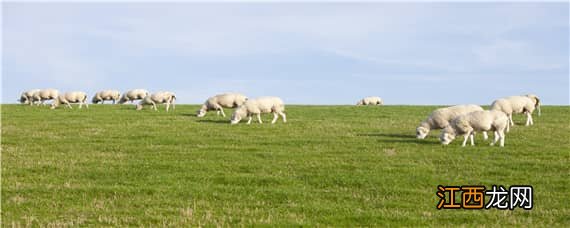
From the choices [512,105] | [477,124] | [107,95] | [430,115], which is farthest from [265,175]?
[107,95]

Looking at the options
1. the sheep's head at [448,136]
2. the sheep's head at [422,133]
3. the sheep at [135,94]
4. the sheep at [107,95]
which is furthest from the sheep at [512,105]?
the sheep at [107,95]

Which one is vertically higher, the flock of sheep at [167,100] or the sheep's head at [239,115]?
the flock of sheep at [167,100]

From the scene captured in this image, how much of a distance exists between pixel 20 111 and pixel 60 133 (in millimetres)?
15762

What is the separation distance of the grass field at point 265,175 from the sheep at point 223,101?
7690 mm

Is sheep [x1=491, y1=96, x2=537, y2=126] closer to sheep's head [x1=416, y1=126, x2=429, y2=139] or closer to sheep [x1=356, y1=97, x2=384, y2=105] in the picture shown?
sheep's head [x1=416, y1=126, x2=429, y2=139]

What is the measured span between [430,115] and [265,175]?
37.0 feet

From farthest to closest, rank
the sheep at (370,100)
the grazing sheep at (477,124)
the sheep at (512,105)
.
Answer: the sheep at (370,100) → the sheep at (512,105) → the grazing sheep at (477,124)

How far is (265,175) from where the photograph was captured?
14.8m

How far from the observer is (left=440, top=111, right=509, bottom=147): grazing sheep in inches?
778

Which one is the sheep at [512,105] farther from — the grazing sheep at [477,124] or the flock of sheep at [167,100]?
the flock of sheep at [167,100]

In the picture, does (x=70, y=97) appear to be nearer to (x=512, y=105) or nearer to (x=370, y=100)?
(x=512, y=105)

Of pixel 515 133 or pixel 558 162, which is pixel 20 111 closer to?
pixel 515 133

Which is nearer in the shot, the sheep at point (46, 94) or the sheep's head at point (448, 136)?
the sheep's head at point (448, 136)

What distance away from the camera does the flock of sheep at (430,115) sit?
790 inches
